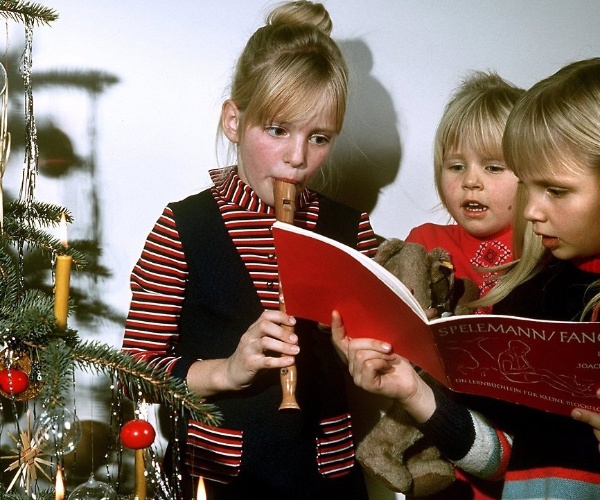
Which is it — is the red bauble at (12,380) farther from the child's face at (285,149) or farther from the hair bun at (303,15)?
the hair bun at (303,15)

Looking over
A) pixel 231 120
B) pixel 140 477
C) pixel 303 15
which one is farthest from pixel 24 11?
pixel 140 477

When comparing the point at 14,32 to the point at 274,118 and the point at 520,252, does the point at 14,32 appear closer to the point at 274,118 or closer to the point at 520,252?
the point at 274,118

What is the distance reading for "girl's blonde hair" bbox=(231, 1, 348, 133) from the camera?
1.14m

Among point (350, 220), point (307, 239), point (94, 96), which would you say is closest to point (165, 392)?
point (307, 239)

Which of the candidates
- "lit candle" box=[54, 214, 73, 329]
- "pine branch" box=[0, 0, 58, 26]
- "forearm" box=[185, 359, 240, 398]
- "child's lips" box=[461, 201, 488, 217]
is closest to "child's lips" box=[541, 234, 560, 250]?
"child's lips" box=[461, 201, 488, 217]

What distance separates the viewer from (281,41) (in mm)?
1187

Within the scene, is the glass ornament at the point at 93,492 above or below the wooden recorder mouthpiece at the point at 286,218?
below

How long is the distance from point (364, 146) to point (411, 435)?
2.03 ft

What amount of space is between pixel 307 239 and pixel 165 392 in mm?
244

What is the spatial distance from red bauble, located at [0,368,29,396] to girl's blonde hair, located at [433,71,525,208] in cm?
80

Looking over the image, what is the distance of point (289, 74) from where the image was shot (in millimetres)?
1139

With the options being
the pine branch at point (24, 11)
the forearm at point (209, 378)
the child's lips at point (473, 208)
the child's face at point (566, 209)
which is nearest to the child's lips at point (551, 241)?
the child's face at point (566, 209)

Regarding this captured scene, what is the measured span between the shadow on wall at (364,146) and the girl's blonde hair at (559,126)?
0.51 metres

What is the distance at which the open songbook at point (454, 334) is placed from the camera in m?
0.86
